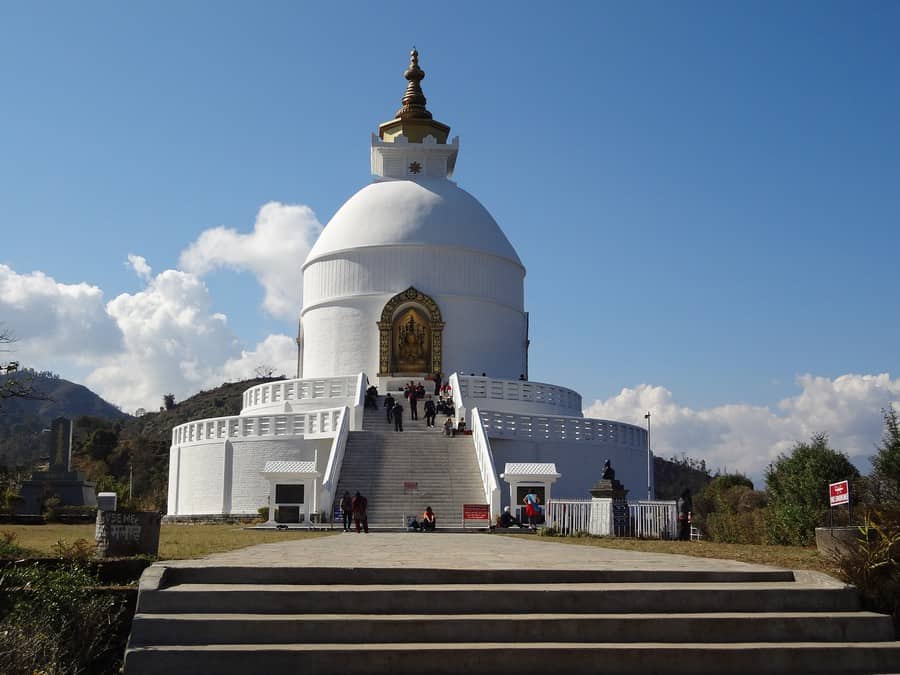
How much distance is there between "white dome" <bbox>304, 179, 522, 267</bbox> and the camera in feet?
136

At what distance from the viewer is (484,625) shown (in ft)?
28.6

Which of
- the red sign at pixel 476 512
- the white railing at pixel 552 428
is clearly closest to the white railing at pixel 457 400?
the white railing at pixel 552 428

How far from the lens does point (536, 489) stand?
2630 cm

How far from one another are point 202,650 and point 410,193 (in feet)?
118

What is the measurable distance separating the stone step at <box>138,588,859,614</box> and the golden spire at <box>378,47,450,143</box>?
39.1m

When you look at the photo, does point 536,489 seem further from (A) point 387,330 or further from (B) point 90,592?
(B) point 90,592

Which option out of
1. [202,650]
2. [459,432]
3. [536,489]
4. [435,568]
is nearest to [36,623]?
[202,650]

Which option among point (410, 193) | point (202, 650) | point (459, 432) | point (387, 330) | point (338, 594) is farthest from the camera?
point (410, 193)

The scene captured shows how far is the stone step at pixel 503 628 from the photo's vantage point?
8.58 meters

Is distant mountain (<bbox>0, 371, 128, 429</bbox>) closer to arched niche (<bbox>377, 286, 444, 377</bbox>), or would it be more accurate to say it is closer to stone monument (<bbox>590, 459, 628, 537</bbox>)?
arched niche (<bbox>377, 286, 444, 377</bbox>)

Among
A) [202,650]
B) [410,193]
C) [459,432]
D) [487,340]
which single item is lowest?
[202,650]

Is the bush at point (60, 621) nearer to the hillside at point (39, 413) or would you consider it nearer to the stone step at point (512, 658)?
the stone step at point (512, 658)

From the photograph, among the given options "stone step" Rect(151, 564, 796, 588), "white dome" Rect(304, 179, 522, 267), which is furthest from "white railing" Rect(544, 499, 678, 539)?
"white dome" Rect(304, 179, 522, 267)

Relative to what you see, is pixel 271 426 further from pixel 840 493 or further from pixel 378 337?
pixel 840 493
